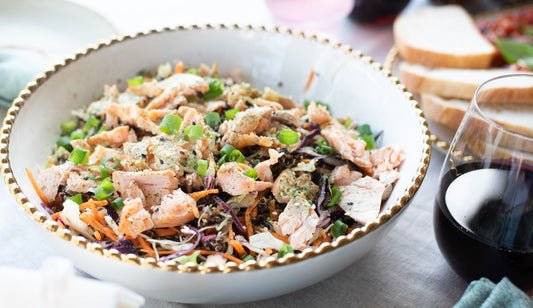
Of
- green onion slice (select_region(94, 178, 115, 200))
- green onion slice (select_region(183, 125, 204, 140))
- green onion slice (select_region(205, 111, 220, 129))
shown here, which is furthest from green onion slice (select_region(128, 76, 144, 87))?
green onion slice (select_region(94, 178, 115, 200))

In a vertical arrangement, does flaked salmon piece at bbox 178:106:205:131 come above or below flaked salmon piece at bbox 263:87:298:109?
above

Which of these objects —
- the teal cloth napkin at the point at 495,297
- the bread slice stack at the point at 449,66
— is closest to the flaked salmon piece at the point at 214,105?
the bread slice stack at the point at 449,66

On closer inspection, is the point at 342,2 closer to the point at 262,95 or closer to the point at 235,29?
the point at 235,29

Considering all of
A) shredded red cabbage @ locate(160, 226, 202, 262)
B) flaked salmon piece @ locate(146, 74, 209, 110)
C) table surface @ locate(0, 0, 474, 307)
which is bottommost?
table surface @ locate(0, 0, 474, 307)

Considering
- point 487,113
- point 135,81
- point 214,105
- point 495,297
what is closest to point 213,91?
point 214,105

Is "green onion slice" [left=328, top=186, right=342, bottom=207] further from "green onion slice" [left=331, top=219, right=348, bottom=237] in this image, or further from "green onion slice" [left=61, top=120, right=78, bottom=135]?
"green onion slice" [left=61, top=120, right=78, bottom=135]

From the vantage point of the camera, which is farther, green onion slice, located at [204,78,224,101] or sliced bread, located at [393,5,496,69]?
sliced bread, located at [393,5,496,69]
